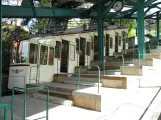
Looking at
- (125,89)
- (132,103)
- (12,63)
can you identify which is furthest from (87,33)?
(132,103)

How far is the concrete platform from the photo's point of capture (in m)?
5.95

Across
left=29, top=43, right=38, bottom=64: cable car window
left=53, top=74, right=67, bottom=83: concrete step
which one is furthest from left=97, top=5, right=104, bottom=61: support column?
left=29, top=43, right=38, bottom=64: cable car window

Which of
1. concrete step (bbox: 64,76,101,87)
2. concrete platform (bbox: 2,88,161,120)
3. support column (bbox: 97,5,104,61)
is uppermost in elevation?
support column (bbox: 97,5,104,61)

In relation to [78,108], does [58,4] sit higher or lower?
higher

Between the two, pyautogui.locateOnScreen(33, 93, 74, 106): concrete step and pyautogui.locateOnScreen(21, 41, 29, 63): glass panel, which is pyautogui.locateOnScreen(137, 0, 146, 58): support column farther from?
pyautogui.locateOnScreen(21, 41, 29, 63): glass panel

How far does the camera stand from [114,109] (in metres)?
6.82

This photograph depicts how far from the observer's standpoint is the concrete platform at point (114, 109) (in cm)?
595

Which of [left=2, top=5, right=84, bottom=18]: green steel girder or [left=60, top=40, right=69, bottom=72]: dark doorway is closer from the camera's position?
[left=2, top=5, right=84, bottom=18]: green steel girder

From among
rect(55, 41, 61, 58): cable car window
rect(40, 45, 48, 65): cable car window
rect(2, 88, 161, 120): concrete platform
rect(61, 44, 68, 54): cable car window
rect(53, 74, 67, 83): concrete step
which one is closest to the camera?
rect(2, 88, 161, 120): concrete platform

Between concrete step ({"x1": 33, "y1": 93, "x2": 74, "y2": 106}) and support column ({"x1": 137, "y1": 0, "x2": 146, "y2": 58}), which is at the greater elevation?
support column ({"x1": 137, "y1": 0, "x2": 146, "y2": 58})

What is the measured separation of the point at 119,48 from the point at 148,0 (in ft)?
20.7

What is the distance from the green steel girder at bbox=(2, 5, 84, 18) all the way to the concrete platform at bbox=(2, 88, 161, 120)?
3.97m

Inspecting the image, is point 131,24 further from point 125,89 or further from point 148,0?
point 125,89

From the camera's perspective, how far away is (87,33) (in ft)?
43.8
